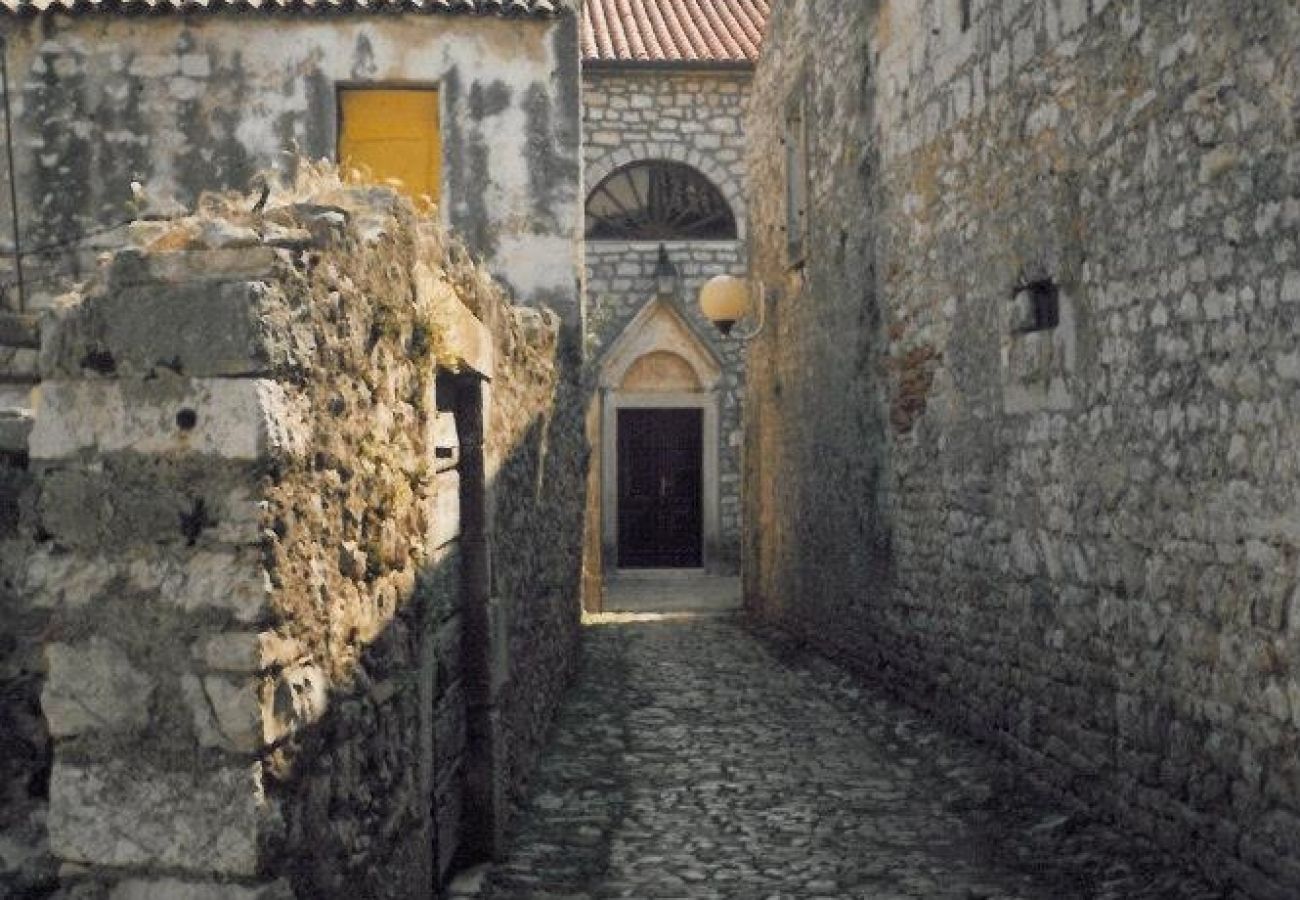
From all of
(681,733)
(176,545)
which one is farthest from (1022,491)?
(176,545)

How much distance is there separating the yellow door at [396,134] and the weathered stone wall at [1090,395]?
9.54 feet

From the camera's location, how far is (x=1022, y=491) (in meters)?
6.21

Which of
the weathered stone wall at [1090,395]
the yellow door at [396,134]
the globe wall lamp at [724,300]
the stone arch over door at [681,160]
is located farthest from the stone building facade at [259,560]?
the stone arch over door at [681,160]

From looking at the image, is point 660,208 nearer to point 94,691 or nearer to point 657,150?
point 657,150

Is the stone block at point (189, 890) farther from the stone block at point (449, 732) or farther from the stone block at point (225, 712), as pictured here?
the stone block at point (449, 732)

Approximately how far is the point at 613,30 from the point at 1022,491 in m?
13.2

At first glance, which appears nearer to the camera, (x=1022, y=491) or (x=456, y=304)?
(x=456, y=304)

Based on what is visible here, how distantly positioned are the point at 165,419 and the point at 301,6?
769cm

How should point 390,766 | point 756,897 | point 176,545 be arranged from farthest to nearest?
1. point 756,897
2. point 390,766
3. point 176,545

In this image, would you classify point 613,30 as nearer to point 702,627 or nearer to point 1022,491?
point 702,627

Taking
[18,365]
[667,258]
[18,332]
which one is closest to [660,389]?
[667,258]

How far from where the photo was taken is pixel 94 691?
106 inches

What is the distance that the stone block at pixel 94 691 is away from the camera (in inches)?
106

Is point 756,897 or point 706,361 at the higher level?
point 706,361
